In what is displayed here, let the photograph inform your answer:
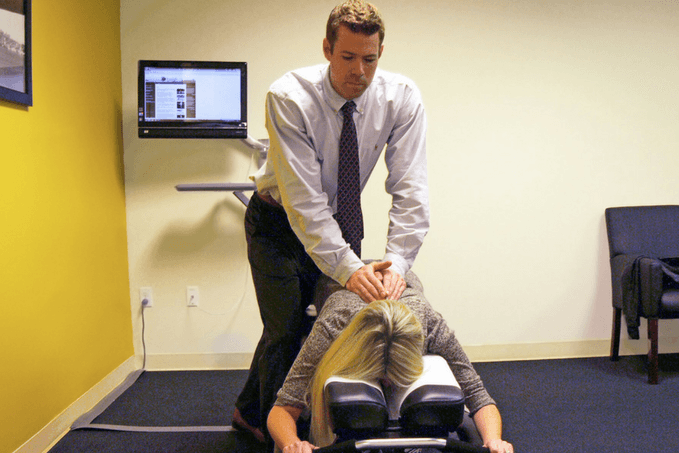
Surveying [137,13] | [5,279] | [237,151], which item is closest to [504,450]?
[5,279]

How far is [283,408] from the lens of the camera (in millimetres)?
1082

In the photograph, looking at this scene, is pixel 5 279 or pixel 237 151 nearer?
pixel 5 279

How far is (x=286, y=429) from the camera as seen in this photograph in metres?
1.05

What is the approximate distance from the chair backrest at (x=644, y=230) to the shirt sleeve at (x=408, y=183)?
1760 millimetres

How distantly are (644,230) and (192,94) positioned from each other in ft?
7.94

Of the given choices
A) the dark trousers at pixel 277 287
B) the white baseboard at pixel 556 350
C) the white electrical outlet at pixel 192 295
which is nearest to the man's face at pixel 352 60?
the dark trousers at pixel 277 287

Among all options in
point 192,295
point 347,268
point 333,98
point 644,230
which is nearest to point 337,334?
point 347,268

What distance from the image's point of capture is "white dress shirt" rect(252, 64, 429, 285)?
1346 mm

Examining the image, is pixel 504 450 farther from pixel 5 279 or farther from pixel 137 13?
pixel 137 13

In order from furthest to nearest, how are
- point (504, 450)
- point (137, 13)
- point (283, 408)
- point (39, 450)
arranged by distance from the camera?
→ point (137, 13) → point (39, 450) → point (283, 408) → point (504, 450)

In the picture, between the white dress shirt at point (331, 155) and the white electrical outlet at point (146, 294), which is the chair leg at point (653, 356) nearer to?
the white dress shirt at point (331, 155)

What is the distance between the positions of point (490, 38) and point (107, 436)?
2600 millimetres

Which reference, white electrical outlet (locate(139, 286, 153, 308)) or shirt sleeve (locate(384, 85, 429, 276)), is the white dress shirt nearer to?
shirt sleeve (locate(384, 85, 429, 276))

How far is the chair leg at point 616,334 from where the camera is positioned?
109 inches
